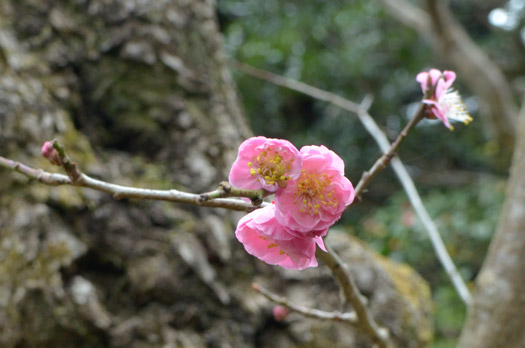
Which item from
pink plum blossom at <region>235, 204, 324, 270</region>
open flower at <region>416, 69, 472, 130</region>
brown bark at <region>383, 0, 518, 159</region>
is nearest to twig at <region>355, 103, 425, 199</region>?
open flower at <region>416, 69, 472, 130</region>

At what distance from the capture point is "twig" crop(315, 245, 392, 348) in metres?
0.52

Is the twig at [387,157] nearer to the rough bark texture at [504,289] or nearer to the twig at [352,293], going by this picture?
the twig at [352,293]

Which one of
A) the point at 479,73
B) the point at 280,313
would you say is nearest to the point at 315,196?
the point at 280,313

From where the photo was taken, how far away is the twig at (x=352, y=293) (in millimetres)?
519

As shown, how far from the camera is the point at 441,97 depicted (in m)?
0.53

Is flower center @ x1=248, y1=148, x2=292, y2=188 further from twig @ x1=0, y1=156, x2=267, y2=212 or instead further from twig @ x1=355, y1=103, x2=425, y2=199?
twig @ x1=355, y1=103, x2=425, y2=199

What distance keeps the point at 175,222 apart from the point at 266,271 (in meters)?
0.20

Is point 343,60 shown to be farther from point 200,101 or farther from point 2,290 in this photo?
point 2,290

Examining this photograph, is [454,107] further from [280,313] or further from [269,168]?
[280,313]

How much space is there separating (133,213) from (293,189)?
1.83 feet

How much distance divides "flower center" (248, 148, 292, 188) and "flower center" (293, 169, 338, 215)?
2 centimetres

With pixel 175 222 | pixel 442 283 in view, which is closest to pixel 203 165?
pixel 175 222

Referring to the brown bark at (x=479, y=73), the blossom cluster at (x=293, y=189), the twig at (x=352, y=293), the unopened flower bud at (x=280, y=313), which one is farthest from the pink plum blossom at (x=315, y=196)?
the brown bark at (x=479, y=73)

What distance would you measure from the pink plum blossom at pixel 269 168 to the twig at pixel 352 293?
0.46 feet
